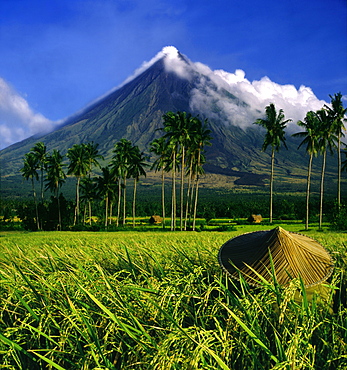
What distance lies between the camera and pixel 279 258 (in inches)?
131

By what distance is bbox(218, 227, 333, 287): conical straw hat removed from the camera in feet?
10.5

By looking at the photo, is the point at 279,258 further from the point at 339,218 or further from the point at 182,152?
the point at 182,152

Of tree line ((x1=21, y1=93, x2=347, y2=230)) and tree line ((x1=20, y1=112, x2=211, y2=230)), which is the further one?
tree line ((x1=20, y1=112, x2=211, y2=230))

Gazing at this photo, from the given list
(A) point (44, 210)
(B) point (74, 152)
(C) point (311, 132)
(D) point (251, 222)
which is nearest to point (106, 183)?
(B) point (74, 152)

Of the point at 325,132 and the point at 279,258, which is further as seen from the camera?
the point at 325,132

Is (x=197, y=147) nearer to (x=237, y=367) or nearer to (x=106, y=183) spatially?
(x=106, y=183)

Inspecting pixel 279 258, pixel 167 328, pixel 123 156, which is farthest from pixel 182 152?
pixel 167 328

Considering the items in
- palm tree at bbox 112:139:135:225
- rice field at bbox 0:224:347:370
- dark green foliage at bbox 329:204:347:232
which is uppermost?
palm tree at bbox 112:139:135:225

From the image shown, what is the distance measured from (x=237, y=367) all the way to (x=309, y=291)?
124 cm

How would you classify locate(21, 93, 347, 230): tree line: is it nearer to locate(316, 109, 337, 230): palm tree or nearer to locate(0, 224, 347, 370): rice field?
locate(316, 109, 337, 230): palm tree

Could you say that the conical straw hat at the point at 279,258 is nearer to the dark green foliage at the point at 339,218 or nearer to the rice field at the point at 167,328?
the rice field at the point at 167,328

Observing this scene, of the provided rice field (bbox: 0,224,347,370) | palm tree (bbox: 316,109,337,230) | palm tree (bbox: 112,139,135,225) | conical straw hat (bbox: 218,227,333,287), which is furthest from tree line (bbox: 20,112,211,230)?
rice field (bbox: 0,224,347,370)

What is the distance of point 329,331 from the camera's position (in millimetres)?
2512

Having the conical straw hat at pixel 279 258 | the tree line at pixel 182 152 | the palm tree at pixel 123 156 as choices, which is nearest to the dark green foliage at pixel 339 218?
the tree line at pixel 182 152
